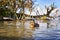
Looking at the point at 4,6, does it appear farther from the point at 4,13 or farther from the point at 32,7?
the point at 32,7

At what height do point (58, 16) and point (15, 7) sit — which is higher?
point (15, 7)

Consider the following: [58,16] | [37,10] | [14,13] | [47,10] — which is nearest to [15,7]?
[14,13]

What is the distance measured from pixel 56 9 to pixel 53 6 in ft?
6.04

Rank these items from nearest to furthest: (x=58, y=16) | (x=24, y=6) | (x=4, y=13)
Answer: (x=24, y=6) < (x=4, y=13) < (x=58, y=16)

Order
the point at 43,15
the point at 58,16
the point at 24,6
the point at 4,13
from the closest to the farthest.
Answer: the point at 24,6 → the point at 4,13 → the point at 43,15 → the point at 58,16

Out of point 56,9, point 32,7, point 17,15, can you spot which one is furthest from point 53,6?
point 17,15

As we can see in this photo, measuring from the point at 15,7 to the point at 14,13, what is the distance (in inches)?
50.0

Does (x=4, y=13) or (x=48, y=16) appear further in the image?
(x=48, y=16)

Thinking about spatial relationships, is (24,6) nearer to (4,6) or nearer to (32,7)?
(32,7)

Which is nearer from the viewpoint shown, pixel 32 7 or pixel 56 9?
pixel 32 7

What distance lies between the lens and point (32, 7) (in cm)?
3525

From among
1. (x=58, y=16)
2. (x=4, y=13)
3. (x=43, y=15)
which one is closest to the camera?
(x=4, y=13)

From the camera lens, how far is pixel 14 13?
1439 inches

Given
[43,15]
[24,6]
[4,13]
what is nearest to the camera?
[24,6]
